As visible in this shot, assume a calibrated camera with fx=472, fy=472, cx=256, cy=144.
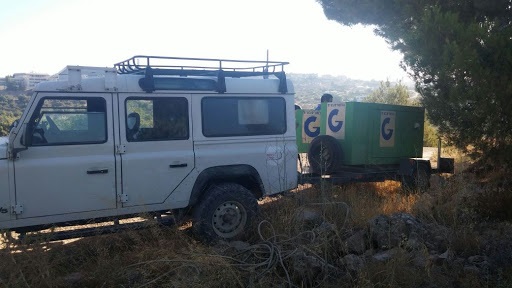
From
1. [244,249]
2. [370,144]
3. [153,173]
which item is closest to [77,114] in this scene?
[153,173]

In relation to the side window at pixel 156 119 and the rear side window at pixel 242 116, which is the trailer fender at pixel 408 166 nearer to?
the rear side window at pixel 242 116

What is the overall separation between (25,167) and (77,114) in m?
0.88

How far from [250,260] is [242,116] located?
7.77ft

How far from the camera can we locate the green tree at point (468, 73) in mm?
7141

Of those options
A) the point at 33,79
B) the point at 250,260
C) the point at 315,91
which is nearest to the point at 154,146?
the point at 250,260

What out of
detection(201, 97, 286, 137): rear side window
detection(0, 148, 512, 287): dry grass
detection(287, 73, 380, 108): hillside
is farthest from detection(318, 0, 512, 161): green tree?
detection(201, 97, 286, 137): rear side window

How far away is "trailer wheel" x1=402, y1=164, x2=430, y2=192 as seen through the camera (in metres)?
9.09

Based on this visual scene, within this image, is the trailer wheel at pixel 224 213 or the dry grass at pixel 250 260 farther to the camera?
the trailer wheel at pixel 224 213

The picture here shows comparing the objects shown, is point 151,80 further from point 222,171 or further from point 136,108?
point 222,171

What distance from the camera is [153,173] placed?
6.21 metres

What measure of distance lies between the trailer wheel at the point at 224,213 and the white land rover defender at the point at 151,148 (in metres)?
0.01

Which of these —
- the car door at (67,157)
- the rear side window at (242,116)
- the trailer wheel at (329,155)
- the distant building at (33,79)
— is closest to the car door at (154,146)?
the car door at (67,157)

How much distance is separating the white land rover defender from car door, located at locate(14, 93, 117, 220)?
0.5 inches

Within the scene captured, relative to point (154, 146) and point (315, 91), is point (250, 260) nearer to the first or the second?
point (154, 146)
